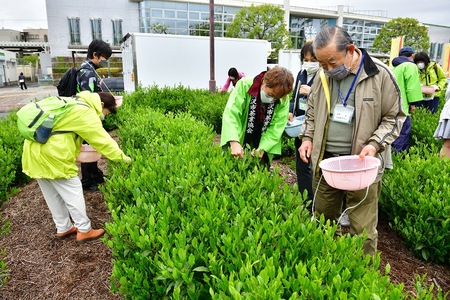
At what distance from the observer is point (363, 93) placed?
7.69 feet

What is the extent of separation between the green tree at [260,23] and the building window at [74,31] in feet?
56.6

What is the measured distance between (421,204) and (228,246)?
7.07 feet

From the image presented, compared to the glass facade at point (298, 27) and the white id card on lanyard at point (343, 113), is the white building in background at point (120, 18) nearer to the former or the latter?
the glass facade at point (298, 27)

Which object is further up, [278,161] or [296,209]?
[296,209]

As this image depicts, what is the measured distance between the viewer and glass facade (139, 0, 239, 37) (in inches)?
1604

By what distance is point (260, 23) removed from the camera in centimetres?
3856

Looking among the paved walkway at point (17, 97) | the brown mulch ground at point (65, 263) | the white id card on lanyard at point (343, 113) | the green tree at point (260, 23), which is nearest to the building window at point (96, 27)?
the paved walkway at point (17, 97)

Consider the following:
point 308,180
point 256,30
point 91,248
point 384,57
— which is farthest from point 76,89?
point 256,30

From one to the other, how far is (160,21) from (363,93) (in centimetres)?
4251

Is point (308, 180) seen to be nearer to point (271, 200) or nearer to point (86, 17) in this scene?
point (271, 200)

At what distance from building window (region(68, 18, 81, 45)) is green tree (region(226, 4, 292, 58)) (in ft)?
56.6

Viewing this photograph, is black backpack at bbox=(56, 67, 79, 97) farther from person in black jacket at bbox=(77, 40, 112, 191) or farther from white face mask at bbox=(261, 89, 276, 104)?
white face mask at bbox=(261, 89, 276, 104)

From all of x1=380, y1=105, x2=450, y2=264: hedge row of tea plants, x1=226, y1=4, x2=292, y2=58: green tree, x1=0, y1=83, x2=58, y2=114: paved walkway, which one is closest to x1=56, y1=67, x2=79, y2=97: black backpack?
x1=380, y1=105, x2=450, y2=264: hedge row of tea plants

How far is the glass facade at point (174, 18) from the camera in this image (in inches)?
1604
